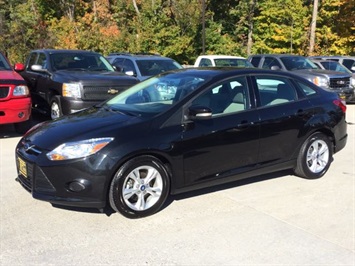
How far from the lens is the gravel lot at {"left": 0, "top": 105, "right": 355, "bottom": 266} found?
3.45 meters

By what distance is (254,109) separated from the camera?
4.96 metres

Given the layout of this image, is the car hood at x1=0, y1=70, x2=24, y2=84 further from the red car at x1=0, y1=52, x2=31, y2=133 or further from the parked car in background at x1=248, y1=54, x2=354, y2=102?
the parked car in background at x1=248, y1=54, x2=354, y2=102

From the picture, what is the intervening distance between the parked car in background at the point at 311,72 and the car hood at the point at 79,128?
9.15m

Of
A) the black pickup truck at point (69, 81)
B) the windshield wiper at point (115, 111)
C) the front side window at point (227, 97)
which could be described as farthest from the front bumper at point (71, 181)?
the black pickup truck at point (69, 81)

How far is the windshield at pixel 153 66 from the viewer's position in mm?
11063

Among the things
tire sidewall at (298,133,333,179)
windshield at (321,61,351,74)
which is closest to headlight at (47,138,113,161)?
tire sidewall at (298,133,333,179)

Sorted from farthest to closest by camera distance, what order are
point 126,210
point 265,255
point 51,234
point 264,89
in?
point 264,89, point 126,210, point 51,234, point 265,255

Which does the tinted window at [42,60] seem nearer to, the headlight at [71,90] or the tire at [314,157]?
the headlight at [71,90]

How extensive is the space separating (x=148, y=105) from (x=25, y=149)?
145cm

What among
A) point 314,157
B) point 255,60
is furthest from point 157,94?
point 255,60

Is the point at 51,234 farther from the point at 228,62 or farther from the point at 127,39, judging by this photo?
the point at 127,39

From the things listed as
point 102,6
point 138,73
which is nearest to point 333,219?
point 138,73

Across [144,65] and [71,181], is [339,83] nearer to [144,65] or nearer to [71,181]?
[144,65]

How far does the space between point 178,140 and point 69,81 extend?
15.6 ft
